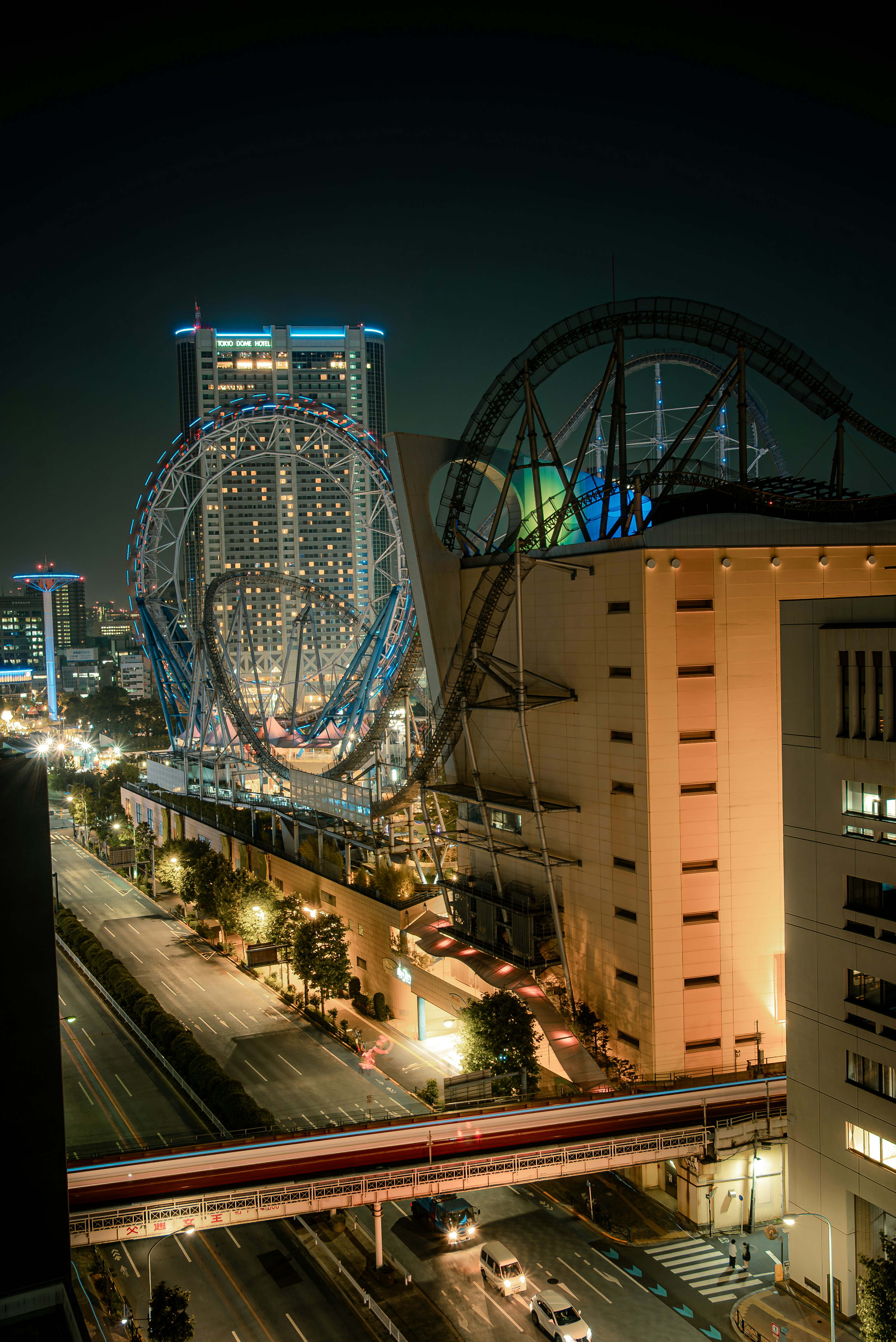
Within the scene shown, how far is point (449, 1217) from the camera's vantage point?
74.0ft

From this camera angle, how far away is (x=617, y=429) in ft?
101

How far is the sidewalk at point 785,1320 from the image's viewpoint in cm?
1847

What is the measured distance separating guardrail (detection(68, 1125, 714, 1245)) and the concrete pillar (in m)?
0.41

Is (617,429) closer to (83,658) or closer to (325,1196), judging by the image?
(325,1196)

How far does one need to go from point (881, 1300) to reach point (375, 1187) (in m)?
9.65

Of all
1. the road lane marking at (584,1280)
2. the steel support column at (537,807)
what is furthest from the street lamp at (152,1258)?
the steel support column at (537,807)

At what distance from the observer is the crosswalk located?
2050cm

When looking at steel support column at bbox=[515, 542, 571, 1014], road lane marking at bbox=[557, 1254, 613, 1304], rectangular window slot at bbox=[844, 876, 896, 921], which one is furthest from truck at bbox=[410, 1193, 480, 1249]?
rectangular window slot at bbox=[844, 876, 896, 921]

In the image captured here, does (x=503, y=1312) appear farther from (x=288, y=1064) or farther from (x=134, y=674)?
(x=134, y=674)

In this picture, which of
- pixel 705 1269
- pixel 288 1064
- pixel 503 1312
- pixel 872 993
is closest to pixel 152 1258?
pixel 503 1312

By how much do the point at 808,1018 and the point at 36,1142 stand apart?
15.1 metres

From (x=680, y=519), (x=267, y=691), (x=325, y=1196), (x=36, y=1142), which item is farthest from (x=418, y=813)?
(x=267, y=691)

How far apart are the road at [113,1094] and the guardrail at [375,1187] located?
12.1ft

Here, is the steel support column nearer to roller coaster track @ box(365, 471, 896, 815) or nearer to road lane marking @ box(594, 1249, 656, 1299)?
roller coaster track @ box(365, 471, 896, 815)
